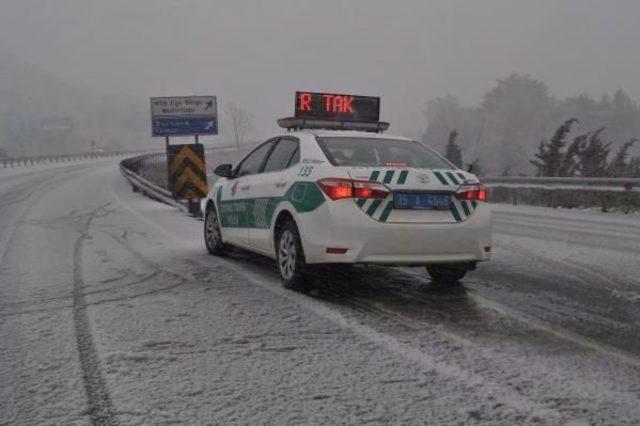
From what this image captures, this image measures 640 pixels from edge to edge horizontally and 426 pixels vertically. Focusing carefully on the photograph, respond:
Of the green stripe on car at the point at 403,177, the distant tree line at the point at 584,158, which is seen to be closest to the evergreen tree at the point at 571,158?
the distant tree line at the point at 584,158

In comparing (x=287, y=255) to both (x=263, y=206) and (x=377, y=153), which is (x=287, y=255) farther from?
(x=377, y=153)

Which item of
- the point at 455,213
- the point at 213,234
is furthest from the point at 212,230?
the point at 455,213

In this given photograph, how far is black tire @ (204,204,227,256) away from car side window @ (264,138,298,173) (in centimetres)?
158

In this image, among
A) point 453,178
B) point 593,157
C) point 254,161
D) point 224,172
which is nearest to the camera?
point 453,178

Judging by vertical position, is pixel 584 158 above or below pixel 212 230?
above

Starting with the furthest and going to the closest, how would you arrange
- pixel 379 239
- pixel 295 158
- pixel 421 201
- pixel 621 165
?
pixel 621 165, pixel 295 158, pixel 421 201, pixel 379 239

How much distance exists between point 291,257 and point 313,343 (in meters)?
1.73

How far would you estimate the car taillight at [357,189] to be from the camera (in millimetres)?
4961

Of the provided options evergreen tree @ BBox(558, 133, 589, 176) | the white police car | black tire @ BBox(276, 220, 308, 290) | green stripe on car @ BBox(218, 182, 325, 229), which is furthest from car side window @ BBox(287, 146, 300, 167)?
evergreen tree @ BBox(558, 133, 589, 176)

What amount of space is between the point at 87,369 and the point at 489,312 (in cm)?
301

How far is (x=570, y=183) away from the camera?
17047 mm

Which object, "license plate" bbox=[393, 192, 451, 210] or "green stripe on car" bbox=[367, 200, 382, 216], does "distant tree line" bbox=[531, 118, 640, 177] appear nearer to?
"license plate" bbox=[393, 192, 451, 210]

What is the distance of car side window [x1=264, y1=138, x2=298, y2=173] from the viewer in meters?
6.12

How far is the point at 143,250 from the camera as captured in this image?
8086mm
